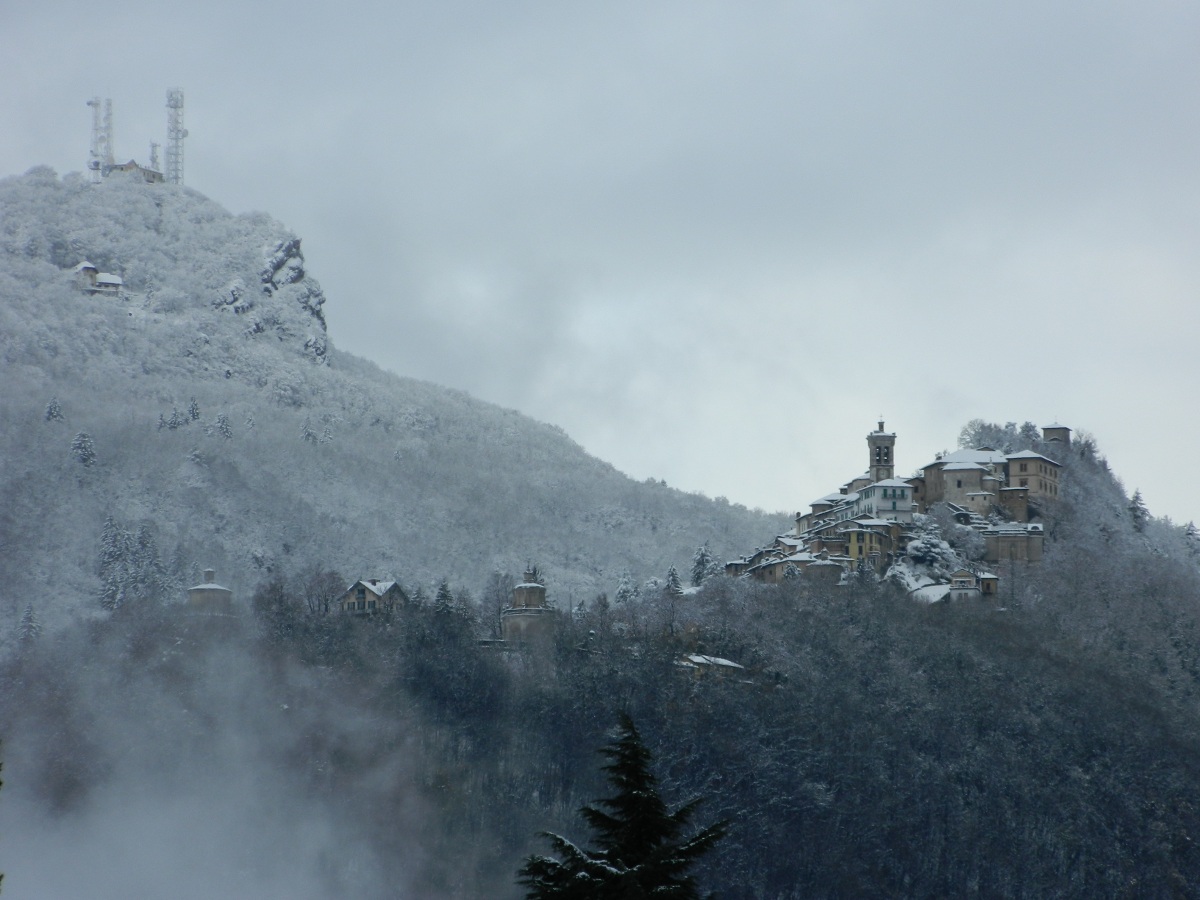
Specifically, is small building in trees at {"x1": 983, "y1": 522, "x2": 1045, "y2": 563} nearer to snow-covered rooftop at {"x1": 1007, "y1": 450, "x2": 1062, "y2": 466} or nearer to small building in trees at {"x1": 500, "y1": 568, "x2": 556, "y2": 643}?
snow-covered rooftop at {"x1": 1007, "y1": 450, "x2": 1062, "y2": 466}

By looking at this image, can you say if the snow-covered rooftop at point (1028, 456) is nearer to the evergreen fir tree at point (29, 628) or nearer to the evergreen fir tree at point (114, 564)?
the evergreen fir tree at point (114, 564)

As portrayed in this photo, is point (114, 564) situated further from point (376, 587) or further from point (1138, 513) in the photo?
point (1138, 513)

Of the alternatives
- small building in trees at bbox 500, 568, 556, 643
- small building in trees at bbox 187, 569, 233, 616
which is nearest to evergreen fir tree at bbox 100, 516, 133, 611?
small building in trees at bbox 187, 569, 233, 616

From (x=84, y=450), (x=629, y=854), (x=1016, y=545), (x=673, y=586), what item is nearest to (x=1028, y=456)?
(x=1016, y=545)

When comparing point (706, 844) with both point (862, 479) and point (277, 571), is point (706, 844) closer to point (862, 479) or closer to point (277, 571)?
point (862, 479)

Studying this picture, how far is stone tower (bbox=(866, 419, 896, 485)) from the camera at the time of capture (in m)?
137

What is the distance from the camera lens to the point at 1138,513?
147125 millimetres

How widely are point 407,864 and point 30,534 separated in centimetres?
6880

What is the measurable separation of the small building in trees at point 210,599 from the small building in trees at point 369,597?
8.95 m

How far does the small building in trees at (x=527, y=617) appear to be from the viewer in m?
136

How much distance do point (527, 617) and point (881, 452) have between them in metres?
28.5

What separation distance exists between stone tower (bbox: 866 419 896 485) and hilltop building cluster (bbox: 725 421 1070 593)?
73 millimetres

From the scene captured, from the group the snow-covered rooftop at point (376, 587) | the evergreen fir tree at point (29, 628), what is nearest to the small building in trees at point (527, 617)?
the snow-covered rooftop at point (376, 587)

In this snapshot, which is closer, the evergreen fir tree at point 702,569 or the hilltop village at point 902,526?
the hilltop village at point 902,526
